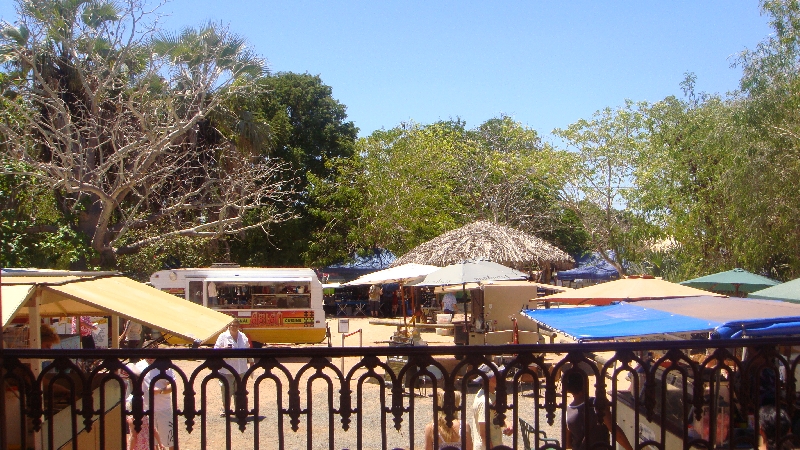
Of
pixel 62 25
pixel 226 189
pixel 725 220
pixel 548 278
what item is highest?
pixel 62 25

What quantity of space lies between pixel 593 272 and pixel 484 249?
17991 mm

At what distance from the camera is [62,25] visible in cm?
1950

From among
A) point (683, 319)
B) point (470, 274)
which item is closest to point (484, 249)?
point (470, 274)

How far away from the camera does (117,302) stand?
210 inches

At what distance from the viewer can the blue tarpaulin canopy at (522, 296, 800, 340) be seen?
5.15 m

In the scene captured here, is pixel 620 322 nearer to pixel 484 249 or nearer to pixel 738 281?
pixel 738 281

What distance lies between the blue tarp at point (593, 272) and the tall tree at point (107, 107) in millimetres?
23418

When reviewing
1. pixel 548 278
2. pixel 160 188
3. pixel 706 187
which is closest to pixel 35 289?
pixel 160 188

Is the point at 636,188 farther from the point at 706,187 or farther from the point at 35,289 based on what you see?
the point at 35,289

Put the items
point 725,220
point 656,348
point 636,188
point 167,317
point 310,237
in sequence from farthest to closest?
1. point 310,237
2. point 636,188
3. point 725,220
4. point 167,317
5. point 656,348

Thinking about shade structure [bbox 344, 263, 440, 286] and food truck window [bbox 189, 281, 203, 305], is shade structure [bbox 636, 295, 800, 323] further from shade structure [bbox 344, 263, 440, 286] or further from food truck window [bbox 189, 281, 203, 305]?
food truck window [bbox 189, 281, 203, 305]

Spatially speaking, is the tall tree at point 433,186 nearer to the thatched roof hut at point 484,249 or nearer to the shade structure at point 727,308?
the thatched roof hut at point 484,249

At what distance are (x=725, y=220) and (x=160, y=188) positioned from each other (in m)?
17.4

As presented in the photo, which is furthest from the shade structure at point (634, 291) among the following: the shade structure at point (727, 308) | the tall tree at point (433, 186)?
the tall tree at point (433, 186)
